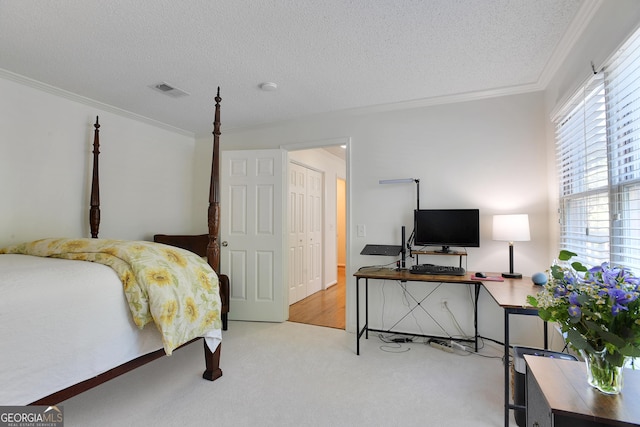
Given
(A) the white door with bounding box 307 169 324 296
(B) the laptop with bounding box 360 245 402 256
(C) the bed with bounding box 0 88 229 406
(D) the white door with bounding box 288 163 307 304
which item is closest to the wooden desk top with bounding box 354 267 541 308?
(B) the laptop with bounding box 360 245 402 256

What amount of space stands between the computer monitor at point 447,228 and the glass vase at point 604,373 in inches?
69.1

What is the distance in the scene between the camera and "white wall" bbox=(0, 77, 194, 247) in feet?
8.63

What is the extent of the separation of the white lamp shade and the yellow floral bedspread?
7.44ft

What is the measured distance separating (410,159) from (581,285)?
89.8 inches

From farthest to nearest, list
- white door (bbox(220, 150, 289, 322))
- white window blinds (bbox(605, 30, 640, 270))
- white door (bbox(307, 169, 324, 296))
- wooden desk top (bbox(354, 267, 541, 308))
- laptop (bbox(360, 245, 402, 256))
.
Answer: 1. white door (bbox(307, 169, 324, 296))
2. white door (bbox(220, 150, 289, 322))
3. laptop (bbox(360, 245, 402, 256))
4. wooden desk top (bbox(354, 267, 541, 308))
5. white window blinds (bbox(605, 30, 640, 270))

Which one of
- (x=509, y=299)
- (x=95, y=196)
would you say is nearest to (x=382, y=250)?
(x=509, y=299)

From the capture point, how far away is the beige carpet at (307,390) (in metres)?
1.84

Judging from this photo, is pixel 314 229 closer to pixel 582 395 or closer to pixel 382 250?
pixel 382 250

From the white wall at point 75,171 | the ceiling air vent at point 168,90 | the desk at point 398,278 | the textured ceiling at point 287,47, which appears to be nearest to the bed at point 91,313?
the white wall at point 75,171

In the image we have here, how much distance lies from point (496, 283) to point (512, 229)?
472 mm

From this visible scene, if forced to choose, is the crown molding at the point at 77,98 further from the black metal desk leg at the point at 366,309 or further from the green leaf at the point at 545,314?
the green leaf at the point at 545,314

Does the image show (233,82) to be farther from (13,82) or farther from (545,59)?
(545,59)

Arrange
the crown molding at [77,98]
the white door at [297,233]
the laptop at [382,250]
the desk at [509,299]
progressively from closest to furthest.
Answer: the desk at [509,299]
the crown molding at [77,98]
the laptop at [382,250]
the white door at [297,233]

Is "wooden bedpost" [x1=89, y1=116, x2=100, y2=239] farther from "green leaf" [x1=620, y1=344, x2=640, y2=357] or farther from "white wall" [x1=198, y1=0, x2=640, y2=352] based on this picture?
"green leaf" [x1=620, y1=344, x2=640, y2=357]
